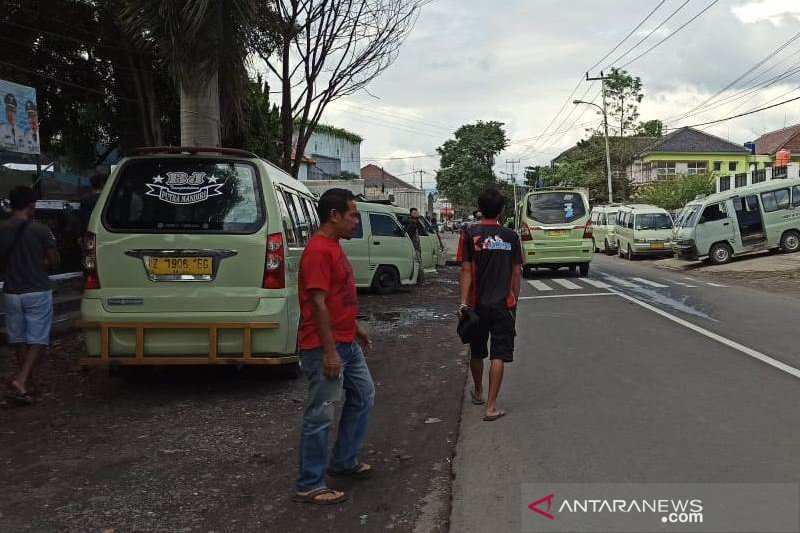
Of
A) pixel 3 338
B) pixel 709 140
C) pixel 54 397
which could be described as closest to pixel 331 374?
pixel 54 397

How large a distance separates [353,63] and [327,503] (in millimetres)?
13878

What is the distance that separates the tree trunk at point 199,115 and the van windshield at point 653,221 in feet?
66.3

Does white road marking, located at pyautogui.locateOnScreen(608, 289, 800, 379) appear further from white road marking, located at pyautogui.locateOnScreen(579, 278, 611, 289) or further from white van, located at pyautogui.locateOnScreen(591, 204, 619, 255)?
white van, located at pyautogui.locateOnScreen(591, 204, 619, 255)

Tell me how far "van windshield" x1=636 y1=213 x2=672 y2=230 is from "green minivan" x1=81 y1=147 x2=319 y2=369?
A: 75.7ft

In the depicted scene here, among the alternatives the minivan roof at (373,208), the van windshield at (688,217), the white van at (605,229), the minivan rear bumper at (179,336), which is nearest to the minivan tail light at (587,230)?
the minivan roof at (373,208)

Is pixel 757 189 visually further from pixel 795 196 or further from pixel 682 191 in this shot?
pixel 682 191


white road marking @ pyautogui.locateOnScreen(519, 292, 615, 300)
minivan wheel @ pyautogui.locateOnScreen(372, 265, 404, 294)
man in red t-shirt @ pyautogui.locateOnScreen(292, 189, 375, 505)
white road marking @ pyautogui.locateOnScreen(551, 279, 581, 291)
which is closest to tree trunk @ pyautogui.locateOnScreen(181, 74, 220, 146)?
minivan wheel @ pyautogui.locateOnScreen(372, 265, 404, 294)

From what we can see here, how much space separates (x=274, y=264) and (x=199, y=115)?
497 centimetres

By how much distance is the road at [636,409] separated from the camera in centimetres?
397

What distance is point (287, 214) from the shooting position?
6359mm

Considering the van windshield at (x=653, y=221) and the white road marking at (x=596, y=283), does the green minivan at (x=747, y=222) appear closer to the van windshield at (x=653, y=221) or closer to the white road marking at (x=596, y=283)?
the van windshield at (x=653, y=221)

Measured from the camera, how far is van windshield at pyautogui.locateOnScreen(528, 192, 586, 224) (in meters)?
17.5

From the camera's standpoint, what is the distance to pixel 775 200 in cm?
2047

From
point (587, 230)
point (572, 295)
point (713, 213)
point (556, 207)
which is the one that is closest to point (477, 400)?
point (572, 295)
